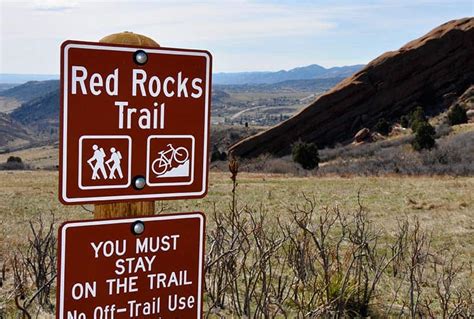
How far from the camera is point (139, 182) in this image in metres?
1.92

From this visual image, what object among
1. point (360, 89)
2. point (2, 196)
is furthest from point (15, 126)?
point (2, 196)

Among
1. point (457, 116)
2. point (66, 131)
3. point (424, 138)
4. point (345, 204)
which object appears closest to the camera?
point (66, 131)

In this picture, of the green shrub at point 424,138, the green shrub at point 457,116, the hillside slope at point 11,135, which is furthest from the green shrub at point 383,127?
the hillside slope at point 11,135

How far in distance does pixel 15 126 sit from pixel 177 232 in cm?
19860

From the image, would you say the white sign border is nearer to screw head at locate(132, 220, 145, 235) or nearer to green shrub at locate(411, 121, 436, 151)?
screw head at locate(132, 220, 145, 235)

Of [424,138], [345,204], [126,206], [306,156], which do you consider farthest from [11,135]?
[126,206]

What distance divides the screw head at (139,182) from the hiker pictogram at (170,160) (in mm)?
24

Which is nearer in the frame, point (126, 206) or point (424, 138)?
point (126, 206)

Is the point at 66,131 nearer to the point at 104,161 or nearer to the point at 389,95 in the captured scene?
the point at 104,161

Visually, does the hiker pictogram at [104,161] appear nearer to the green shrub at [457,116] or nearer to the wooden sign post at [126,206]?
the wooden sign post at [126,206]

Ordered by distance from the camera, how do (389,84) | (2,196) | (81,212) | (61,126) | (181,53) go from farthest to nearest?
(389,84), (2,196), (81,212), (181,53), (61,126)

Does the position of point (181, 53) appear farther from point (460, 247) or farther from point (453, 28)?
point (453, 28)

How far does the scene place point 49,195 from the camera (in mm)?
20000

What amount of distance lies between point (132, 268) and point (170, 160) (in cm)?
39
